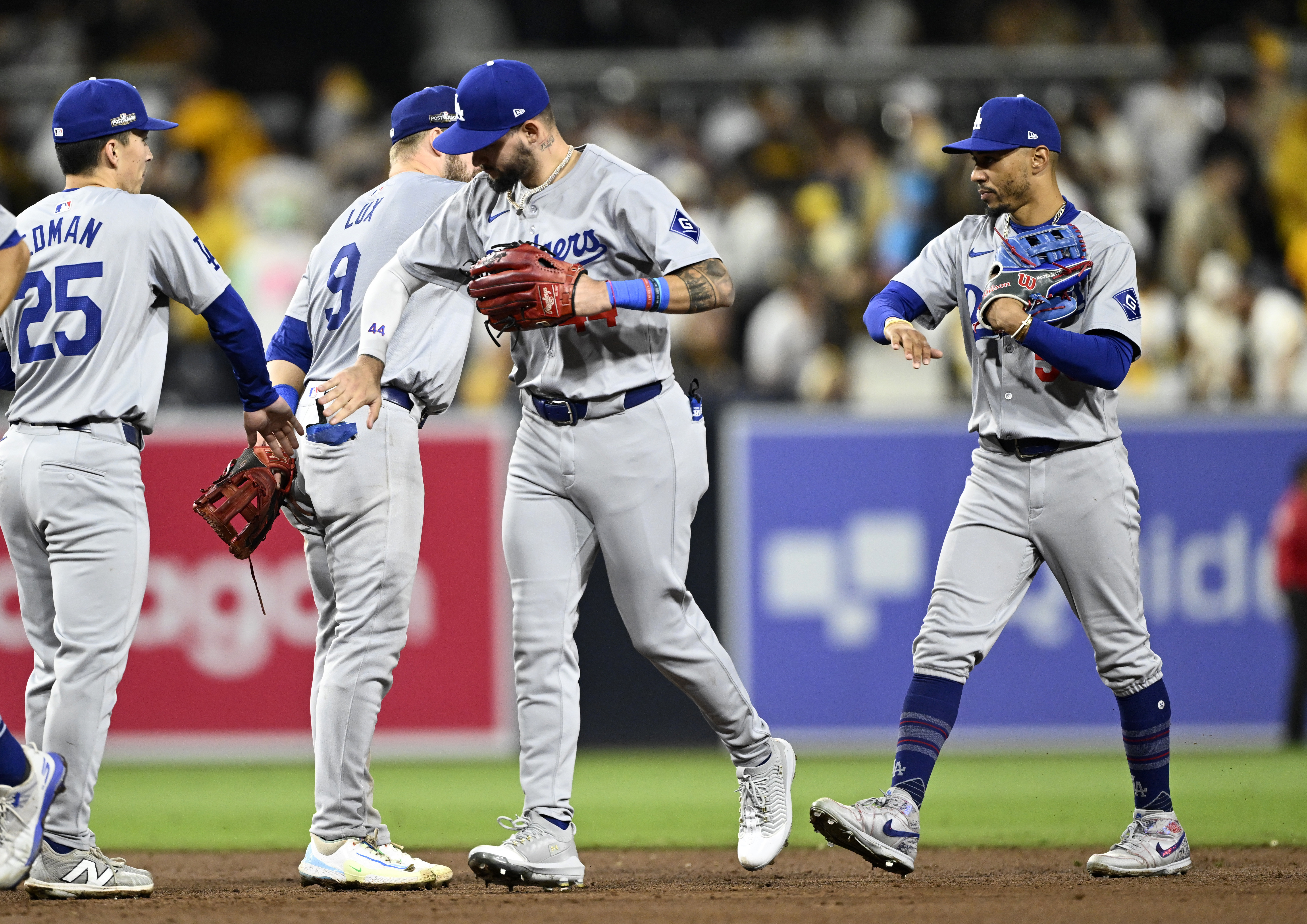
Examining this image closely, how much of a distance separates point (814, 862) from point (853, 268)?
6.26 m

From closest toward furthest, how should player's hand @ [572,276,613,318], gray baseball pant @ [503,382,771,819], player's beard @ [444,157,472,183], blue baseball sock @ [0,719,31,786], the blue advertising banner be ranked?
1. blue baseball sock @ [0,719,31,786]
2. player's hand @ [572,276,613,318]
3. gray baseball pant @ [503,382,771,819]
4. player's beard @ [444,157,472,183]
5. the blue advertising banner

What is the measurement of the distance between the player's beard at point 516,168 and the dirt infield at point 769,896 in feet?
7.17

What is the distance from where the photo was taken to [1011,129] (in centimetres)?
548

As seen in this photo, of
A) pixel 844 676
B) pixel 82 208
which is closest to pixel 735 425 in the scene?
pixel 844 676

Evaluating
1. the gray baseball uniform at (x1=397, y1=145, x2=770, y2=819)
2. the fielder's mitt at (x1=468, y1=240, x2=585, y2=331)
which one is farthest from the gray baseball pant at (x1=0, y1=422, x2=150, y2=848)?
the fielder's mitt at (x1=468, y1=240, x2=585, y2=331)

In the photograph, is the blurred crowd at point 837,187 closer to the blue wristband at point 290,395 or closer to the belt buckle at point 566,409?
the blue wristband at point 290,395

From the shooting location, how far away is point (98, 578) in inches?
204

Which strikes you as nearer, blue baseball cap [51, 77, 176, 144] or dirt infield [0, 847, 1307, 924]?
dirt infield [0, 847, 1307, 924]

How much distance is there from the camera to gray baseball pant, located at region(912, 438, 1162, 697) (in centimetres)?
548

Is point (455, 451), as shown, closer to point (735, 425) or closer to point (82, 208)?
point (735, 425)

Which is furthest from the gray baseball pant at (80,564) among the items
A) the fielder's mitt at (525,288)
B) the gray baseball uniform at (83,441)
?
the fielder's mitt at (525,288)

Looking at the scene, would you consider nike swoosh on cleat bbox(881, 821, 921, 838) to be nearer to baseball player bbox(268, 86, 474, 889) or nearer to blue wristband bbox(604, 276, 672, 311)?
baseball player bbox(268, 86, 474, 889)

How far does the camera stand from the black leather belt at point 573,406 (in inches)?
208

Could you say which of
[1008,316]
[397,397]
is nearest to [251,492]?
[397,397]
